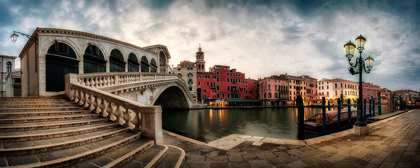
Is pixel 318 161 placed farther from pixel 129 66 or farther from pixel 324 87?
pixel 324 87

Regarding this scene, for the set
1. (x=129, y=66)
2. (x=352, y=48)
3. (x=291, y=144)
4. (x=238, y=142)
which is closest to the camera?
(x=291, y=144)

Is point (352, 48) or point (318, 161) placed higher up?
point (352, 48)

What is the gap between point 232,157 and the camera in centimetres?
448

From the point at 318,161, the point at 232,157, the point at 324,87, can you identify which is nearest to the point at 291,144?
the point at 318,161

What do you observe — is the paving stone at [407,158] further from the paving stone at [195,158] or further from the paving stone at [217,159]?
the paving stone at [195,158]

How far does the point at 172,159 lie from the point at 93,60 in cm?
1454

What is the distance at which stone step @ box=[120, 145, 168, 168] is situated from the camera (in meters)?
3.31

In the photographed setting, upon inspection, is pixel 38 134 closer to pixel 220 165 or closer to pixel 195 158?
pixel 195 158

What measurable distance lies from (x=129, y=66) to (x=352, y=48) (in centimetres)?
1863

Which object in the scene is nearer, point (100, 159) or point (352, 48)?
point (100, 159)

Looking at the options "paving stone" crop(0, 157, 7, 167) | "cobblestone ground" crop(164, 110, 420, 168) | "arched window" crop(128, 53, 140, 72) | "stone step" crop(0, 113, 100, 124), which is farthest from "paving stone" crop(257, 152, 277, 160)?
"arched window" crop(128, 53, 140, 72)

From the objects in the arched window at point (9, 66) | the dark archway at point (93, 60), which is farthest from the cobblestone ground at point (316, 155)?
the arched window at point (9, 66)

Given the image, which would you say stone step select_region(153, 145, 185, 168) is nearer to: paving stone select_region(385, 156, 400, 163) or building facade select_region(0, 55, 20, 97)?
paving stone select_region(385, 156, 400, 163)

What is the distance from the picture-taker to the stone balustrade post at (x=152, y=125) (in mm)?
4727
